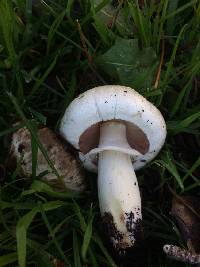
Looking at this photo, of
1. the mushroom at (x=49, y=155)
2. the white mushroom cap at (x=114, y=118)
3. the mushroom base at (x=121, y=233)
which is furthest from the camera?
the mushroom at (x=49, y=155)

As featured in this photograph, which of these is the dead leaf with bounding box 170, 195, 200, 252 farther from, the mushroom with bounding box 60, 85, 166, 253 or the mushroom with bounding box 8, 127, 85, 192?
the mushroom with bounding box 8, 127, 85, 192

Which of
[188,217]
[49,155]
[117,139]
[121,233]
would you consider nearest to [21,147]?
[49,155]

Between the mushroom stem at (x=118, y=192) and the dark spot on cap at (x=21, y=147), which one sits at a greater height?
the dark spot on cap at (x=21, y=147)

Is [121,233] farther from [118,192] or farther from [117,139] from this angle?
[117,139]

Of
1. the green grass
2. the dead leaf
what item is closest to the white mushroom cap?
the green grass

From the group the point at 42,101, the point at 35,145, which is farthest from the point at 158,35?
the point at 35,145

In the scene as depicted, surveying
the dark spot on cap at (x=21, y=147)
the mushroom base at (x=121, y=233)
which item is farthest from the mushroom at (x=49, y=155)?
the mushroom base at (x=121, y=233)

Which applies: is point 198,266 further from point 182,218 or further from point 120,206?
point 120,206

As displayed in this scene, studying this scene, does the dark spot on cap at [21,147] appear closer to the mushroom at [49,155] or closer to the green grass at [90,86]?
the mushroom at [49,155]
